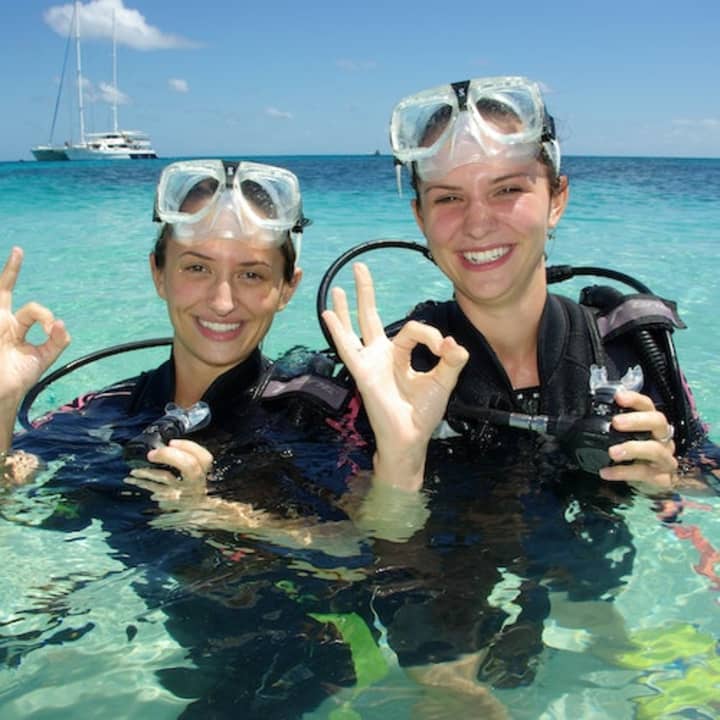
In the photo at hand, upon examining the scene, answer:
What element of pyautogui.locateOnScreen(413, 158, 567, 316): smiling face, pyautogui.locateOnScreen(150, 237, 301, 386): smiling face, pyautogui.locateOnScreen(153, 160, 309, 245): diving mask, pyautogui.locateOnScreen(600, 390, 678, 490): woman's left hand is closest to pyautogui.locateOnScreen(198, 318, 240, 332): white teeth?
pyautogui.locateOnScreen(150, 237, 301, 386): smiling face

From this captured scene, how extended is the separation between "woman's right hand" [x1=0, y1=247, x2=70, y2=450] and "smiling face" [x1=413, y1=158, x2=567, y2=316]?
1.47 m

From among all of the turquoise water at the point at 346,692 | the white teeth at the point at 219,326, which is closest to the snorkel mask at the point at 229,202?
the white teeth at the point at 219,326

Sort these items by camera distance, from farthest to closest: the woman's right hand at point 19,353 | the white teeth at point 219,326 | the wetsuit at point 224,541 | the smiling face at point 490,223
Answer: the white teeth at point 219,326
the woman's right hand at point 19,353
the smiling face at point 490,223
the wetsuit at point 224,541

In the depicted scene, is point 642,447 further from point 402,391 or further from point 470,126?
point 470,126

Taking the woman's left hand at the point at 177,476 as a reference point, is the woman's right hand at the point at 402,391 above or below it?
above

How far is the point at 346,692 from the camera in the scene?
2119mm

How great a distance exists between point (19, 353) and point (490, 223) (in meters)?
1.84

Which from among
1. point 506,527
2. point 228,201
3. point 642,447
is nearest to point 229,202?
point 228,201

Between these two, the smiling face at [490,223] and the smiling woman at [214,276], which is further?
the smiling woman at [214,276]

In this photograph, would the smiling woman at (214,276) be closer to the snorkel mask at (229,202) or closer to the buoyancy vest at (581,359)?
the snorkel mask at (229,202)

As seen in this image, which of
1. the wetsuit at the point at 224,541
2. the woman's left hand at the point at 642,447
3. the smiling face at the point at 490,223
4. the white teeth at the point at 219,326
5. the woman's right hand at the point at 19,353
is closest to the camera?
the wetsuit at the point at 224,541

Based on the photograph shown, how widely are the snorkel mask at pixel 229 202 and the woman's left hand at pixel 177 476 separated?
0.87 m

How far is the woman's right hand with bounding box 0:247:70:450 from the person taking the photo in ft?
9.19

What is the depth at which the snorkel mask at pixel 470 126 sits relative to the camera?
2.67 metres
